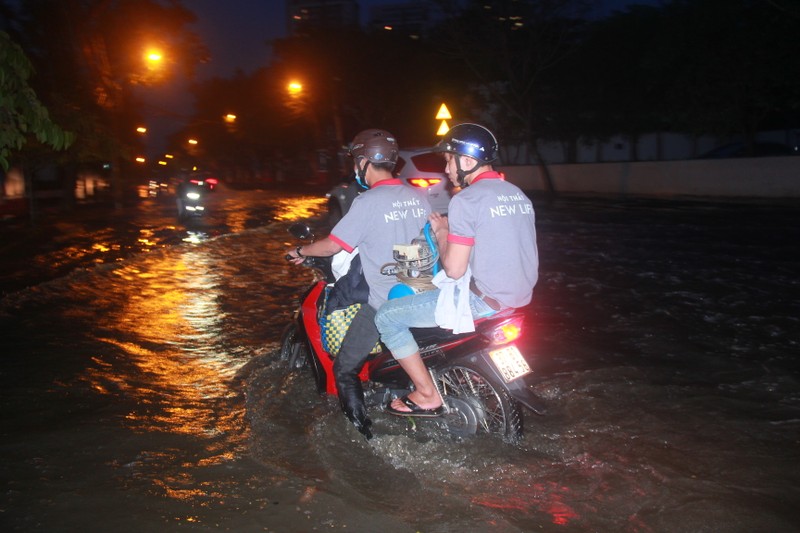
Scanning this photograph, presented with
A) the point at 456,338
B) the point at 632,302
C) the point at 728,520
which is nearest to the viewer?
the point at 728,520

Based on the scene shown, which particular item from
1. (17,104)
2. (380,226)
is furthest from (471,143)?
(17,104)

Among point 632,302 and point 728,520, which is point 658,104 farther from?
point 728,520

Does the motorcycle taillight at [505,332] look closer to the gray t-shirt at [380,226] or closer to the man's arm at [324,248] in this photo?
the gray t-shirt at [380,226]

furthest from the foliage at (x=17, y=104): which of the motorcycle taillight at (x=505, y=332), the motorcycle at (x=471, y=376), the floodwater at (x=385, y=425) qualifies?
the motorcycle taillight at (x=505, y=332)

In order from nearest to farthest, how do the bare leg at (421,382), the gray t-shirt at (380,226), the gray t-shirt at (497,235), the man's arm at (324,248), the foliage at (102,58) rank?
the gray t-shirt at (497,235)
the bare leg at (421,382)
the gray t-shirt at (380,226)
the man's arm at (324,248)
the foliage at (102,58)

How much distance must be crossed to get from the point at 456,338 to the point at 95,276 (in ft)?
26.0

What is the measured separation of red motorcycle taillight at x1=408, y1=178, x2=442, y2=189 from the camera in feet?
46.5

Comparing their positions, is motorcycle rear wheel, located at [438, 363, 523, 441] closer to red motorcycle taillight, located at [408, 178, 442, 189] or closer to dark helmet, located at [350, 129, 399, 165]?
dark helmet, located at [350, 129, 399, 165]

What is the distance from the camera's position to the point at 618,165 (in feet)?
92.8

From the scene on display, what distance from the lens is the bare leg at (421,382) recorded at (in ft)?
14.1

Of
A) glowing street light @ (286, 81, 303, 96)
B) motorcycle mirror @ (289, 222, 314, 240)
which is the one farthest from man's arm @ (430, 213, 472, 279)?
glowing street light @ (286, 81, 303, 96)

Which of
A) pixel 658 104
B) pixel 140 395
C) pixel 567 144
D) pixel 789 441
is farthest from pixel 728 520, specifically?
pixel 567 144

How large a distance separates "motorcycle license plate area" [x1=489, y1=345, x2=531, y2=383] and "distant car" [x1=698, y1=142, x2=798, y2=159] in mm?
24790

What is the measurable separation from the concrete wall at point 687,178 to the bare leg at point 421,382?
69.0 ft
